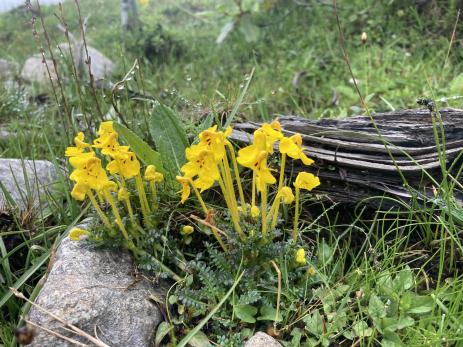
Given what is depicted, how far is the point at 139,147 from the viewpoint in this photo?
1755 millimetres

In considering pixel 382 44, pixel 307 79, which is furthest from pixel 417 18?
pixel 307 79

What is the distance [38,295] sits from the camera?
1.45 metres

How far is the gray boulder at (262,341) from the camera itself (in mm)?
1315

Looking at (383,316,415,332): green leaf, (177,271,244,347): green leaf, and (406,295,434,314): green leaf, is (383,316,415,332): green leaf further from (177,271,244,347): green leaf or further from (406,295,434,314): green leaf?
(177,271,244,347): green leaf

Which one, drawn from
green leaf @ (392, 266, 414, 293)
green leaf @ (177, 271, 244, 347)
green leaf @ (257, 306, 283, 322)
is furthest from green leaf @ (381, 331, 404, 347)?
green leaf @ (177, 271, 244, 347)

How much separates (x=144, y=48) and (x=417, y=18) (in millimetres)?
2671

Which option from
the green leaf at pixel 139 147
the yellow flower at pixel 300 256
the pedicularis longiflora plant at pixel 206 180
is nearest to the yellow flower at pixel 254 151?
the pedicularis longiflora plant at pixel 206 180

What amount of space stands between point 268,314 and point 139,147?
766 millimetres

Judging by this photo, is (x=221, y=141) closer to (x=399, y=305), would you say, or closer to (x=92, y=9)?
(x=399, y=305)

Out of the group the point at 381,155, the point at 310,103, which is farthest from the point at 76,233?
the point at 310,103

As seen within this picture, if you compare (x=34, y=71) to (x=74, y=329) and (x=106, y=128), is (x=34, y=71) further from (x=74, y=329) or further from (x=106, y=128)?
(x=74, y=329)

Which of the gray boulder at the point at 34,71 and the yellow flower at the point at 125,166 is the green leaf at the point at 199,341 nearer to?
the yellow flower at the point at 125,166

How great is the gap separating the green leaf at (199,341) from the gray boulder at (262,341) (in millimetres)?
128

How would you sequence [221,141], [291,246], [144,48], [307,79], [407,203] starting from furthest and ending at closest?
[144,48] → [307,79] → [407,203] → [291,246] → [221,141]
